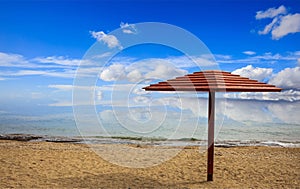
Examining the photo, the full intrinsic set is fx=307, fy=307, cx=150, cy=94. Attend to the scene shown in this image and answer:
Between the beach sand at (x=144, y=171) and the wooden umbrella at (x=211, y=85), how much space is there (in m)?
0.84

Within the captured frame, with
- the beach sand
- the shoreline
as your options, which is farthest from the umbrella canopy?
the shoreline

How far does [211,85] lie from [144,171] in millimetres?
2673

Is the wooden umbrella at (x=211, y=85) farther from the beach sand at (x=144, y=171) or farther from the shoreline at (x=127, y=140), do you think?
the shoreline at (x=127, y=140)

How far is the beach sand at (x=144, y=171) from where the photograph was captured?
5.59 m

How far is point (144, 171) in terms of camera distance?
645 cm

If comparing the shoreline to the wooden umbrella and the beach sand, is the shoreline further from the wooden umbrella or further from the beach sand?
the wooden umbrella

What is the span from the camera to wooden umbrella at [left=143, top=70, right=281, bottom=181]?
4711 mm

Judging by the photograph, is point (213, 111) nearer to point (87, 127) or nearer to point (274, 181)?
point (274, 181)

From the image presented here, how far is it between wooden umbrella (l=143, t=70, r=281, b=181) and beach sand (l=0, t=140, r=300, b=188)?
0.84 meters

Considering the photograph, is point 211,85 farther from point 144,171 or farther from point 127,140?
point 127,140

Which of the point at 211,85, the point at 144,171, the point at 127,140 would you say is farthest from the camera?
the point at 127,140

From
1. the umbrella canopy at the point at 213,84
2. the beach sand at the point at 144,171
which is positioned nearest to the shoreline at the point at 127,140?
the beach sand at the point at 144,171

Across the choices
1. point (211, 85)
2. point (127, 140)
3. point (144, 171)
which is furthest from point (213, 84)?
point (127, 140)

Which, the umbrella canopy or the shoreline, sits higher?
the umbrella canopy
